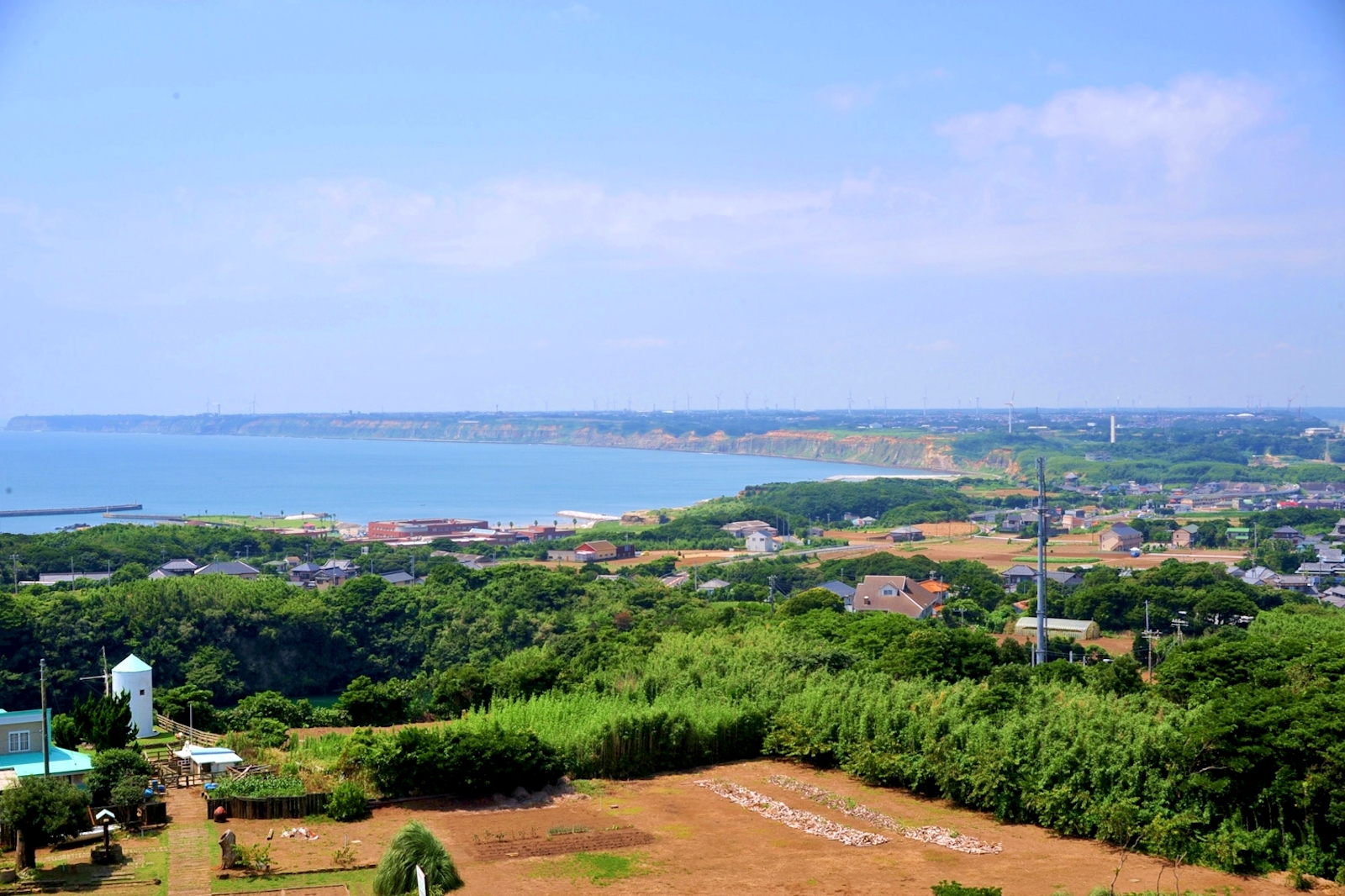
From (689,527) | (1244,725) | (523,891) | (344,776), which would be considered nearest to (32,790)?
(344,776)

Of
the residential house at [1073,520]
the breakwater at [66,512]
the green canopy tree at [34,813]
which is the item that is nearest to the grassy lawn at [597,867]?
the green canopy tree at [34,813]

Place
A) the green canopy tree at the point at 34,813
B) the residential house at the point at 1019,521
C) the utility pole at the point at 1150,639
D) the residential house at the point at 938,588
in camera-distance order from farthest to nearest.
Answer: the residential house at the point at 1019,521, the residential house at the point at 938,588, the utility pole at the point at 1150,639, the green canopy tree at the point at 34,813

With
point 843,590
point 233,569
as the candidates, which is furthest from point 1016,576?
point 233,569

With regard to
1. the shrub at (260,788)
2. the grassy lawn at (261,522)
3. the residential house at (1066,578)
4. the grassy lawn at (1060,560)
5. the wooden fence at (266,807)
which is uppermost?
the shrub at (260,788)

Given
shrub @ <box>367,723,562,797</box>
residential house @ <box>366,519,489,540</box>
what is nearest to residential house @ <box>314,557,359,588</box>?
residential house @ <box>366,519,489,540</box>

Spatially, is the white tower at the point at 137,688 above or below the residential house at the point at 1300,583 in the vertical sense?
above

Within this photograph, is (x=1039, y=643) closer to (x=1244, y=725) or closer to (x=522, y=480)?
(x=1244, y=725)

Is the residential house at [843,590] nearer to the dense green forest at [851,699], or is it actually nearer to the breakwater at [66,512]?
the dense green forest at [851,699]

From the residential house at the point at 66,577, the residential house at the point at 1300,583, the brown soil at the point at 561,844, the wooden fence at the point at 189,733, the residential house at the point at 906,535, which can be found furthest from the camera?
the residential house at the point at 906,535

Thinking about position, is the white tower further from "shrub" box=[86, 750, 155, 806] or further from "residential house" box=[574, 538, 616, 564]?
"residential house" box=[574, 538, 616, 564]
